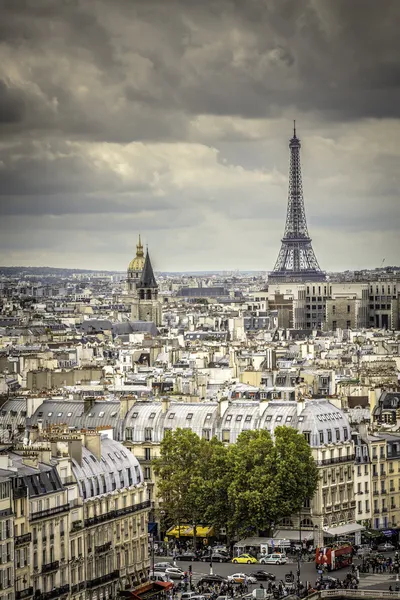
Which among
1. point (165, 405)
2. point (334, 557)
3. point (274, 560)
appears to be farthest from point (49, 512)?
point (165, 405)

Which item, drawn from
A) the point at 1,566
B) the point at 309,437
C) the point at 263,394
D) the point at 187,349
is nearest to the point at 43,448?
the point at 1,566

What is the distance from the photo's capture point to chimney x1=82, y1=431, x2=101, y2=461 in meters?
63.4

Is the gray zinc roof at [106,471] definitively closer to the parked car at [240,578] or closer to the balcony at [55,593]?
the balcony at [55,593]

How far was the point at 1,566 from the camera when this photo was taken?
53.9m

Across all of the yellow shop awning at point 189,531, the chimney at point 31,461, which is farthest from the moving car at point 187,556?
the chimney at point 31,461

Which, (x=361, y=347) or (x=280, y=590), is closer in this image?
(x=280, y=590)

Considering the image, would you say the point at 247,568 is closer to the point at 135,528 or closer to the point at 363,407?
the point at 135,528

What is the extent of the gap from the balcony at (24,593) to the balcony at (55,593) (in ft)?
1.97

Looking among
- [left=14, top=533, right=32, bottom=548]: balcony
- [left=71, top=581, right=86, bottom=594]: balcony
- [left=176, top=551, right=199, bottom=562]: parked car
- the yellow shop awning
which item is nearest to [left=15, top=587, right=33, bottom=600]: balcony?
[left=14, top=533, right=32, bottom=548]: balcony

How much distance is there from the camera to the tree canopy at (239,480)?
2768 inches

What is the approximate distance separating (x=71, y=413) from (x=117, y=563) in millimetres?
16373

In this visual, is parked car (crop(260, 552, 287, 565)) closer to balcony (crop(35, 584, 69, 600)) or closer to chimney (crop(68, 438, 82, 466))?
chimney (crop(68, 438, 82, 466))

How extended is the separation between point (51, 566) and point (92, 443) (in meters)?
7.12

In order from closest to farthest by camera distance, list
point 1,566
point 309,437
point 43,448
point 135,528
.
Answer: point 1,566 → point 43,448 → point 135,528 → point 309,437
